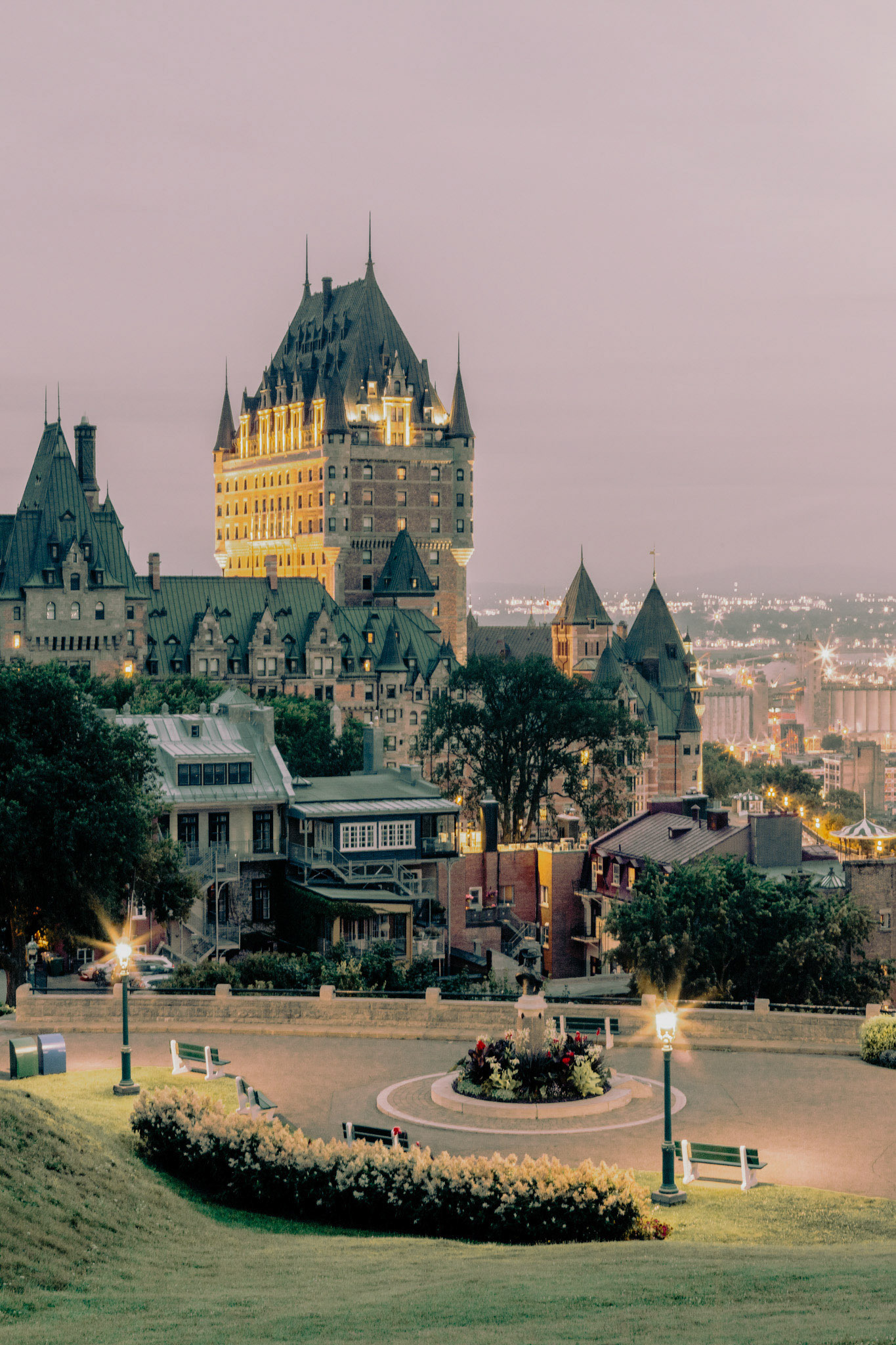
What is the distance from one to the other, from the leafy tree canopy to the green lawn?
2361 cm

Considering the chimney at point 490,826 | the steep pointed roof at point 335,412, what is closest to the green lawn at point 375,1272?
the chimney at point 490,826

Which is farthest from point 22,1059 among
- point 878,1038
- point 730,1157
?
point 878,1038

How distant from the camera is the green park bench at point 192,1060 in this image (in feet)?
121

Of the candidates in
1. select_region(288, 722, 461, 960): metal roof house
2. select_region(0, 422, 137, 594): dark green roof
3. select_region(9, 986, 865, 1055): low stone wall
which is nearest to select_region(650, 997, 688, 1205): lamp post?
select_region(9, 986, 865, 1055): low stone wall

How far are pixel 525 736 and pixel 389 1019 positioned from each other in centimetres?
5820

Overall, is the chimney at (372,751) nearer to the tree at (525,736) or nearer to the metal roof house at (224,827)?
the metal roof house at (224,827)

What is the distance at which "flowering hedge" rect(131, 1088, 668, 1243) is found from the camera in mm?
25719

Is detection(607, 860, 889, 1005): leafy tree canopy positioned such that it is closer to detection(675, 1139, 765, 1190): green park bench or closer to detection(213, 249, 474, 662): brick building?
detection(675, 1139, 765, 1190): green park bench

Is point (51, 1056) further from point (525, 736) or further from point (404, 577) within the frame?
point (404, 577)

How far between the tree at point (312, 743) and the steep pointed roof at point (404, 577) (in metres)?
52.9

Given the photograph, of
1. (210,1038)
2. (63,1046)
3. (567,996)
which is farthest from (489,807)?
(63,1046)

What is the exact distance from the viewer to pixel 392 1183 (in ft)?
88.4

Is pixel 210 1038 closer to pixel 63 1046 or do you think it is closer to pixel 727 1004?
pixel 63 1046

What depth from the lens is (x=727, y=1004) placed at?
45375 mm
